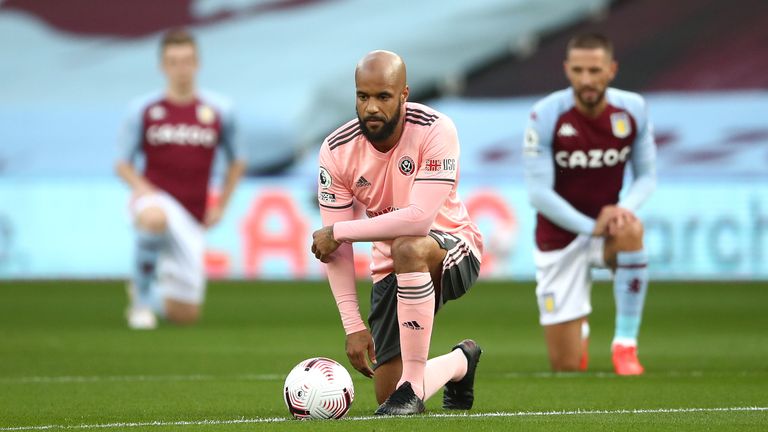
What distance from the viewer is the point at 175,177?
481 inches

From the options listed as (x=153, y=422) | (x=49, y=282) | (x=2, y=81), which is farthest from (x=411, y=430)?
(x=2, y=81)

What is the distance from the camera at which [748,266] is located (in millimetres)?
16375

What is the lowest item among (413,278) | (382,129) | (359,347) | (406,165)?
(359,347)

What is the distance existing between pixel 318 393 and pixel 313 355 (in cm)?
360

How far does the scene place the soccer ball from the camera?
584 cm

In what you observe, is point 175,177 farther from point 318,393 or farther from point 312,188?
point 318,393

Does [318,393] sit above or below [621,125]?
below

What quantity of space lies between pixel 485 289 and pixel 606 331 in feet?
16.3

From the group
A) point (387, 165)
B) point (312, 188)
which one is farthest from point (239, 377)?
point (312, 188)

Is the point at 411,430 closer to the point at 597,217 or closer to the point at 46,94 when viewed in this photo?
the point at 597,217

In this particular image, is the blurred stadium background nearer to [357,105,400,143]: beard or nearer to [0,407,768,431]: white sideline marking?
[0,407,768,431]: white sideline marking

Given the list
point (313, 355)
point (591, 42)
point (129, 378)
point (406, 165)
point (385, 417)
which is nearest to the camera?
point (385, 417)

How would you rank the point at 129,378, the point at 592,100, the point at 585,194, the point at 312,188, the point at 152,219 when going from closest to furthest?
the point at 129,378
the point at 592,100
the point at 585,194
the point at 152,219
the point at 312,188

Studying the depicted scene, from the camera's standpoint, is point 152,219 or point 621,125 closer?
point 621,125
